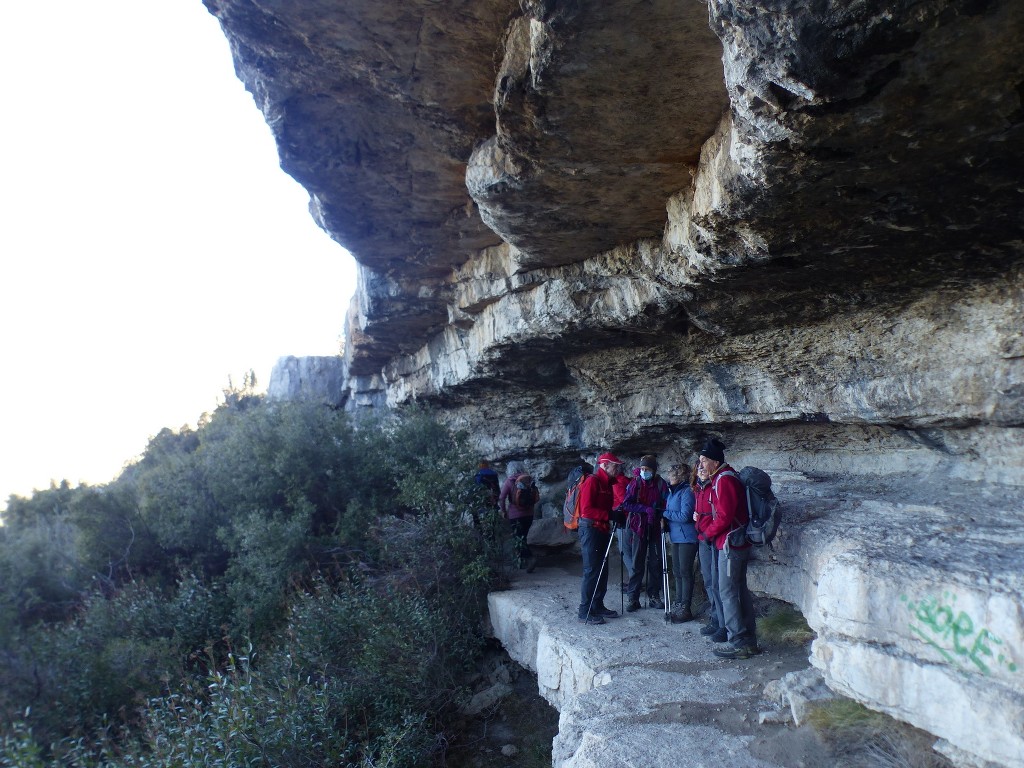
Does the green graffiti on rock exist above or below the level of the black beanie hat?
below

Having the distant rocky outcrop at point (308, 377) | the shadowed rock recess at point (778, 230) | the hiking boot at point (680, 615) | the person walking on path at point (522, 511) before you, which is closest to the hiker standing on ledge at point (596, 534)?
the hiking boot at point (680, 615)

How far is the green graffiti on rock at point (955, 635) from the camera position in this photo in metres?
2.75

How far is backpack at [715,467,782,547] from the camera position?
460cm

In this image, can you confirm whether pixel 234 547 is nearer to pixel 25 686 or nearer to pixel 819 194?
pixel 25 686

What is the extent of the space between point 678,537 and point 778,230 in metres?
3.02

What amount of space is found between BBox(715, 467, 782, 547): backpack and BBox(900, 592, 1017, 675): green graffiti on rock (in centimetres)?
139

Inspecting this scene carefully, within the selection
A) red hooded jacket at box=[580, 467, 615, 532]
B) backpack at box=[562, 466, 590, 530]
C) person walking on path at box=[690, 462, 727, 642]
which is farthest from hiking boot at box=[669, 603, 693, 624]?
backpack at box=[562, 466, 590, 530]

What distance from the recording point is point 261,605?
864 centimetres

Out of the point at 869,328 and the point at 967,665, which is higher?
the point at 869,328

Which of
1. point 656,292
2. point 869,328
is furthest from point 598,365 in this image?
point 869,328

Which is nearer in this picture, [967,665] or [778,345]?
[967,665]

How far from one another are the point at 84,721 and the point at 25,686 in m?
1.08

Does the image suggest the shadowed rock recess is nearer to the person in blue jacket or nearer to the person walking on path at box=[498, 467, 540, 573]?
the person in blue jacket

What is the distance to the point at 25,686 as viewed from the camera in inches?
304
